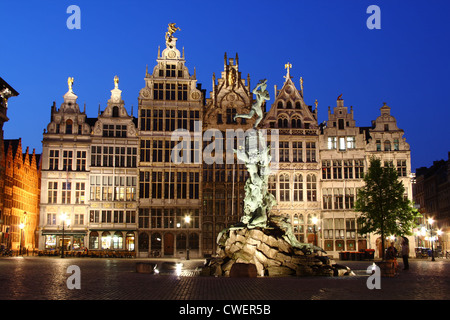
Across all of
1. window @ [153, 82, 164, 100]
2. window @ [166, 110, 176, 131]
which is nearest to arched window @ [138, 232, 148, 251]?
window @ [166, 110, 176, 131]

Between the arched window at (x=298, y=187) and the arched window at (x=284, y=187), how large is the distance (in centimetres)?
88

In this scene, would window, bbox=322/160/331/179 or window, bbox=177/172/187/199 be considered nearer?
window, bbox=177/172/187/199

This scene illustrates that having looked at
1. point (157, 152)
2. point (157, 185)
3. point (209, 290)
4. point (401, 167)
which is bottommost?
point (209, 290)

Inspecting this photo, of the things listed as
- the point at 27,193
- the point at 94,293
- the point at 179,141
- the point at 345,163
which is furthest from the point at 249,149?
the point at 27,193

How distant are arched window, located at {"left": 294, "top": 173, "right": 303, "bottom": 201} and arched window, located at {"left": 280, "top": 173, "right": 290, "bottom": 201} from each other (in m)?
0.88

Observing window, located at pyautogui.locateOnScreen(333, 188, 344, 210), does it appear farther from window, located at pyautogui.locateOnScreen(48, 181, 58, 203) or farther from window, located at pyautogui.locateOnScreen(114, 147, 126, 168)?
window, located at pyautogui.locateOnScreen(48, 181, 58, 203)

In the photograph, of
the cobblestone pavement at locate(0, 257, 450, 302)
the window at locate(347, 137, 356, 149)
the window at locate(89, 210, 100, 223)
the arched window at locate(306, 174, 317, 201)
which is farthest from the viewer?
the window at locate(347, 137, 356, 149)

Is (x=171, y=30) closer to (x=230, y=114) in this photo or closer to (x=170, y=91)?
(x=170, y=91)

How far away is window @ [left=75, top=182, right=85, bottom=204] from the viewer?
56250mm

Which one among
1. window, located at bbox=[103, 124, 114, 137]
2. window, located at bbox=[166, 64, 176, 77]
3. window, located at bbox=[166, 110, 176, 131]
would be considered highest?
window, located at bbox=[166, 64, 176, 77]

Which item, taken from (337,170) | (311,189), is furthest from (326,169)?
(311,189)

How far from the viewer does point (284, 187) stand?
58.0 m

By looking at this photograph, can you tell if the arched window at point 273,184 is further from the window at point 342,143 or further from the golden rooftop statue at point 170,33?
the golden rooftop statue at point 170,33

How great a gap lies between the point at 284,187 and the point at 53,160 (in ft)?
82.4
